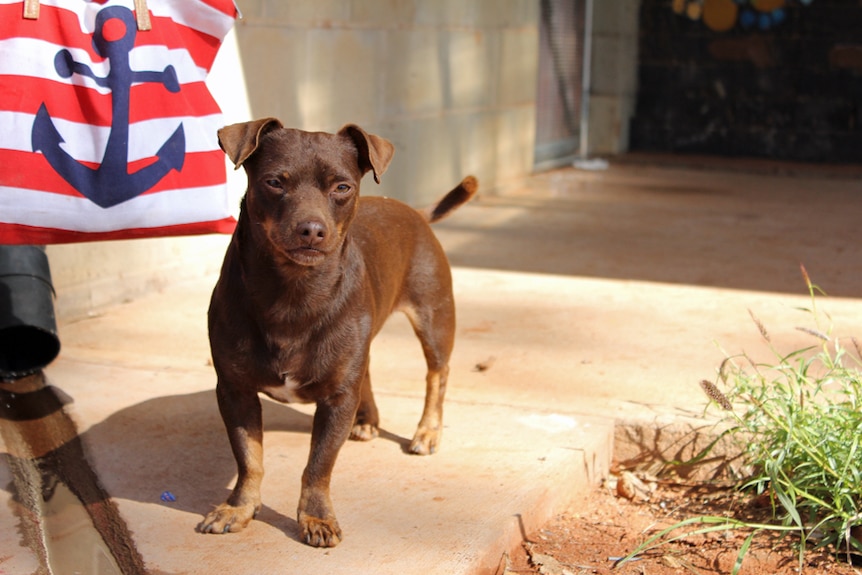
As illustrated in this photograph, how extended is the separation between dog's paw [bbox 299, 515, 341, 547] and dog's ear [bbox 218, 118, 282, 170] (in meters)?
1.00

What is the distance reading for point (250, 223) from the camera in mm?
3021

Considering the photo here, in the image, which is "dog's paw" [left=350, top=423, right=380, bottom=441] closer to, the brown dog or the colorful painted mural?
the brown dog

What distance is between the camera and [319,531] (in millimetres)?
2934

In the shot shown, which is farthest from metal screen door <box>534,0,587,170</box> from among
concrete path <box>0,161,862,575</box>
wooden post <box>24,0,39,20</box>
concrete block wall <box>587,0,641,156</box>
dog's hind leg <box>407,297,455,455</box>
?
wooden post <box>24,0,39,20</box>

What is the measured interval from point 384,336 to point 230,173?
1519 mm

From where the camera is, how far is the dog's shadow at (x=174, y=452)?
3240 mm

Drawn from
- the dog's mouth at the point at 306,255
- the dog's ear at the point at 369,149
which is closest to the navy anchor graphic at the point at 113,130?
the dog's ear at the point at 369,149

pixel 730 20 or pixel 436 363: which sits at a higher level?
pixel 730 20

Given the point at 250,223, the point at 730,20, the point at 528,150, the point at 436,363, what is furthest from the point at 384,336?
the point at 730,20

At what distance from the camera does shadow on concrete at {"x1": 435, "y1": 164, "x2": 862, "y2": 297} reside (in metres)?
6.76

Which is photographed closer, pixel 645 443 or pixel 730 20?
pixel 645 443

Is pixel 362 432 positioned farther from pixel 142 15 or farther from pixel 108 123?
pixel 142 15

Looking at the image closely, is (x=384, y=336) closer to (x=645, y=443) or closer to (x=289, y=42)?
(x=645, y=443)

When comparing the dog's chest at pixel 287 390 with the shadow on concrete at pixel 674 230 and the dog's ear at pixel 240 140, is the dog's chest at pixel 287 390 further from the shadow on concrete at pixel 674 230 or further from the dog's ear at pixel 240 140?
the shadow on concrete at pixel 674 230
